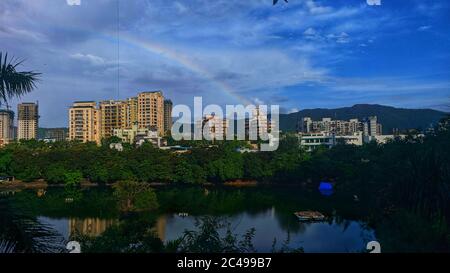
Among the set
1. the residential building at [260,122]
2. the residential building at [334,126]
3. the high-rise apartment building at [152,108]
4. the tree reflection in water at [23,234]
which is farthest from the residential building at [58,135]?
the tree reflection in water at [23,234]

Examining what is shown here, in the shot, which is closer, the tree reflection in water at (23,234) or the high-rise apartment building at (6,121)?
the tree reflection in water at (23,234)

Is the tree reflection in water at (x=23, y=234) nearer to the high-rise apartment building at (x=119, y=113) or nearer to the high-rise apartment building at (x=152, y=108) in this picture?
the high-rise apartment building at (x=152, y=108)

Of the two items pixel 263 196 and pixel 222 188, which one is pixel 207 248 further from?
pixel 222 188

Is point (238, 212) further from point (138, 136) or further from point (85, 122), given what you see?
point (85, 122)

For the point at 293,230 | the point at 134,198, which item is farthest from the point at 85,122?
the point at 293,230

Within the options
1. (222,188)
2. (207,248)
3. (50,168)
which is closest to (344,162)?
(222,188)
